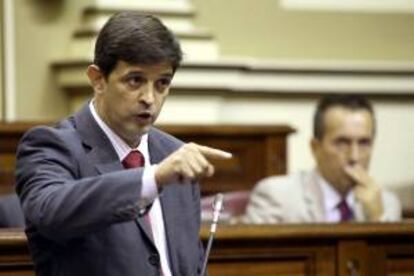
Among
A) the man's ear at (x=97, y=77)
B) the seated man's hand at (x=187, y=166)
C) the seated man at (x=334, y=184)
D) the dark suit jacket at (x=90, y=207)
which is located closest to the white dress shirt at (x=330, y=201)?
the seated man at (x=334, y=184)

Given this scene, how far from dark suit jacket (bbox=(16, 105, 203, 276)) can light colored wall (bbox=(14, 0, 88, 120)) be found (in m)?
3.24

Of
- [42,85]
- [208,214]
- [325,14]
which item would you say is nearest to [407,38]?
[325,14]

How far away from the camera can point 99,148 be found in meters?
2.81

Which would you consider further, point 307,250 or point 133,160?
point 307,250

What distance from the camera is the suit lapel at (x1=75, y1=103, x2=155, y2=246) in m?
2.78

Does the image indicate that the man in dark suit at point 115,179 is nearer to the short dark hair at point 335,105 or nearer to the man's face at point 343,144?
the man's face at point 343,144

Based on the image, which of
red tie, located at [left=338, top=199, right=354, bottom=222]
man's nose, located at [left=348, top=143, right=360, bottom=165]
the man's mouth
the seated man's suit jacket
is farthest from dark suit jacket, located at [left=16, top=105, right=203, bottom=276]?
man's nose, located at [left=348, top=143, right=360, bottom=165]

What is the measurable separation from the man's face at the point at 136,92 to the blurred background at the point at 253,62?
312 centimetres

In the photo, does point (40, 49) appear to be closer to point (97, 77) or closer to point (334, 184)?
point (334, 184)

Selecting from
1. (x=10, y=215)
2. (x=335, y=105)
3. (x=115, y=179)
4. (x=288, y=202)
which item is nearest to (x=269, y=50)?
(x=335, y=105)

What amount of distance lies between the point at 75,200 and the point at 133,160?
13.0 inches

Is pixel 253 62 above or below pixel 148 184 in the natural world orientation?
below

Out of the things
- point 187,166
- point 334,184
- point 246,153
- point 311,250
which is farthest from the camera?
point 246,153

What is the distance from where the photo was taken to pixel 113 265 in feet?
8.90
